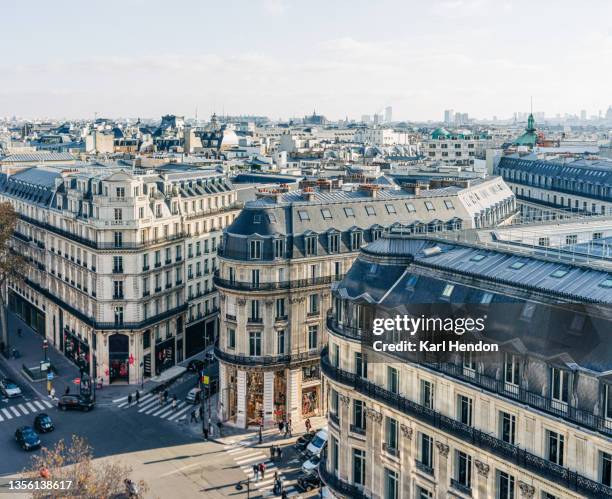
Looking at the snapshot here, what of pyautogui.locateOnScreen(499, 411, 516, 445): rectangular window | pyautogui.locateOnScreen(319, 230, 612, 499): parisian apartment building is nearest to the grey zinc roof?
pyautogui.locateOnScreen(319, 230, 612, 499): parisian apartment building

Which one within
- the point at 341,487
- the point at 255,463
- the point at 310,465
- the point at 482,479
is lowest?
the point at 255,463

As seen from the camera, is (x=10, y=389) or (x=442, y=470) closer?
(x=442, y=470)

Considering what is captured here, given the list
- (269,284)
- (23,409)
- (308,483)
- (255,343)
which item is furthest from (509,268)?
(23,409)

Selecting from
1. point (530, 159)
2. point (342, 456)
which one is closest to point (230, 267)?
point (342, 456)

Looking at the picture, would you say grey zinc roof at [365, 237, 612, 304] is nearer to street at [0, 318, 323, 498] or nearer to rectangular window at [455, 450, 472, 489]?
rectangular window at [455, 450, 472, 489]

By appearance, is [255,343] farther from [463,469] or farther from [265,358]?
[463,469]

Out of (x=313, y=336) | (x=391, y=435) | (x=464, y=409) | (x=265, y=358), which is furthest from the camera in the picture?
(x=313, y=336)

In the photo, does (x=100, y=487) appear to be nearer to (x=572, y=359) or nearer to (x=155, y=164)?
(x=572, y=359)
